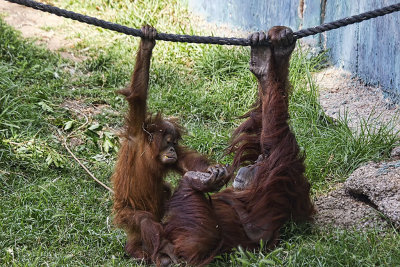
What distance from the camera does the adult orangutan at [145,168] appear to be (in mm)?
3160

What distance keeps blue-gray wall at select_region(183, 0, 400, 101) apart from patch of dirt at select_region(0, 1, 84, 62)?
59.1 inches

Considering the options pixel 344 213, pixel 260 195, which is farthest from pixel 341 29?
pixel 260 195

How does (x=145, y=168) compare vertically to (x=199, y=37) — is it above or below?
below

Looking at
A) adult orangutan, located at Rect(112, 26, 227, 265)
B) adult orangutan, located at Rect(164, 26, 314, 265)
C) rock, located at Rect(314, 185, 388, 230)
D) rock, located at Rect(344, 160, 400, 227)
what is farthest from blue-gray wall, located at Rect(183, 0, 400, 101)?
adult orangutan, located at Rect(112, 26, 227, 265)

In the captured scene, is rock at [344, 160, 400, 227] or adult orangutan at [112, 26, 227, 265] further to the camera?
rock at [344, 160, 400, 227]

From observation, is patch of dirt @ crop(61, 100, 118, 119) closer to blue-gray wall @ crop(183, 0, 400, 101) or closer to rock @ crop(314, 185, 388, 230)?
blue-gray wall @ crop(183, 0, 400, 101)

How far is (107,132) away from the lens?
A: 481 centimetres

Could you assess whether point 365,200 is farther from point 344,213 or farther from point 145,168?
point 145,168

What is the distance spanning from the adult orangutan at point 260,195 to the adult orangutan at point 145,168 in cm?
11

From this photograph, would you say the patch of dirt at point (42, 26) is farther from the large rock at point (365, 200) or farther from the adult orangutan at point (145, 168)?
the large rock at point (365, 200)

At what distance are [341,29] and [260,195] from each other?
253cm

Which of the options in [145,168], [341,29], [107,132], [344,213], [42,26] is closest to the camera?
[145,168]

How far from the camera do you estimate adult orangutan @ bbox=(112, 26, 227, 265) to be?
3.16 meters

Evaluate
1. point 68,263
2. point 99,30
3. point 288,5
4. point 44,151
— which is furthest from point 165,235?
point 99,30
